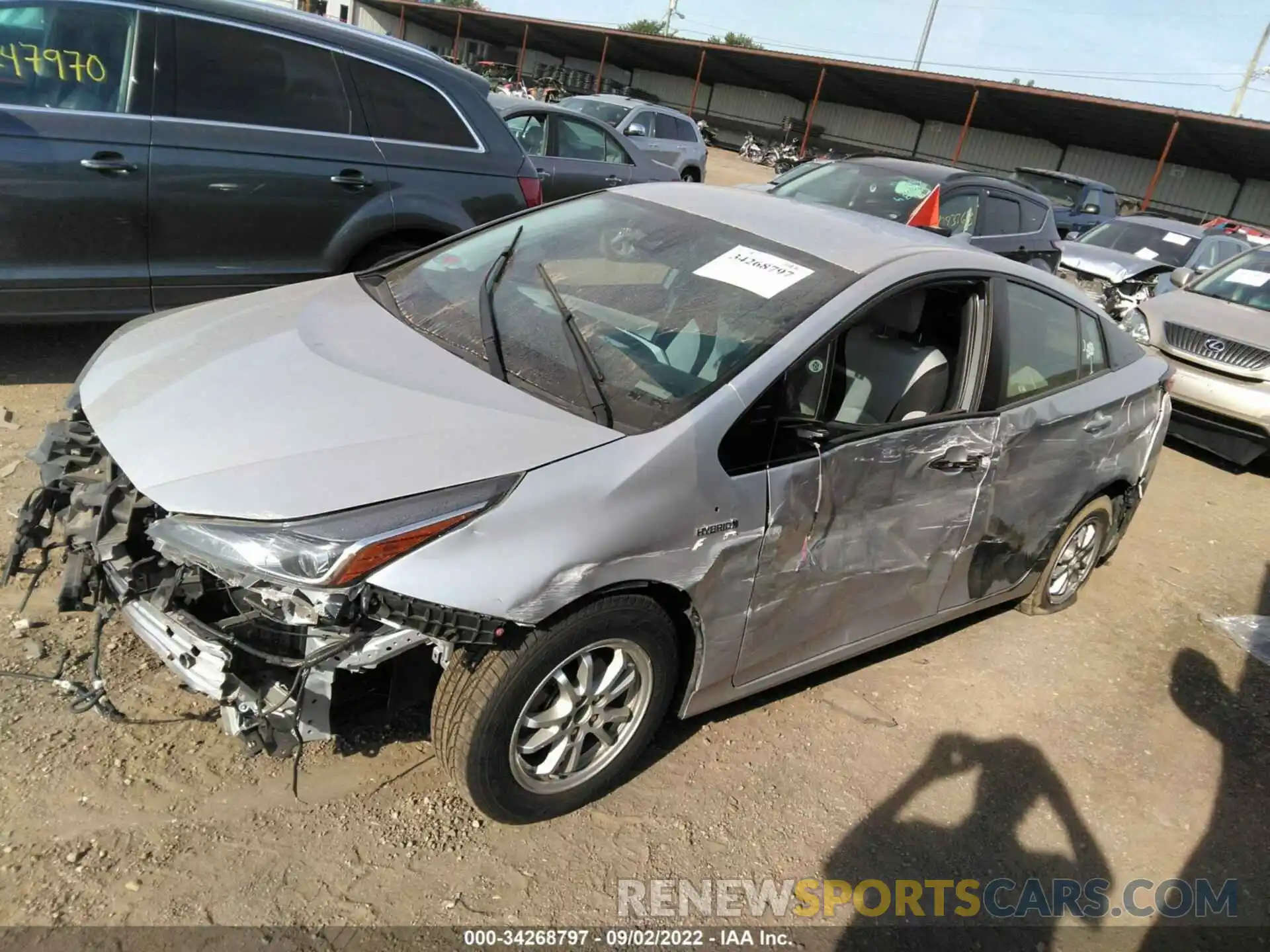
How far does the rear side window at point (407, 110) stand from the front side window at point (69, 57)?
1198 mm

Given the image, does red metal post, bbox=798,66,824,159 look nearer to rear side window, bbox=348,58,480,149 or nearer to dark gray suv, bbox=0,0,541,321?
rear side window, bbox=348,58,480,149

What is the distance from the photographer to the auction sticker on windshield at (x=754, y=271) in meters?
2.89

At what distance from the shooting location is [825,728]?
131 inches

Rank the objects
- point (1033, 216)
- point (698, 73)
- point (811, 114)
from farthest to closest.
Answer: point (698, 73) → point (811, 114) → point (1033, 216)

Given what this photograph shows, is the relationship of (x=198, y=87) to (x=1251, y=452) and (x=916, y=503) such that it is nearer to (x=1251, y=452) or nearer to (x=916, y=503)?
(x=916, y=503)

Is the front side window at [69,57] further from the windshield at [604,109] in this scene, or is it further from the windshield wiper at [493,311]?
the windshield at [604,109]

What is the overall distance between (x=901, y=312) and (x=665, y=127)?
46.2ft

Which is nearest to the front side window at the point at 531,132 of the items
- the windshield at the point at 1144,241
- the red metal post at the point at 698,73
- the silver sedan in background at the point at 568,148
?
the silver sedan in background at the point at 568,148

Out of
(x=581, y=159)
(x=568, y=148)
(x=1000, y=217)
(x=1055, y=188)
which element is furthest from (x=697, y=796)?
(x=1055, y=188)

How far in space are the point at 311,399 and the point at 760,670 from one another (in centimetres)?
161

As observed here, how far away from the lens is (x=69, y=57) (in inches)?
170

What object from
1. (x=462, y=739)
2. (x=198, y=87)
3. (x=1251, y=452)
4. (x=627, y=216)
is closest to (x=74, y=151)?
(x=198, y=87)

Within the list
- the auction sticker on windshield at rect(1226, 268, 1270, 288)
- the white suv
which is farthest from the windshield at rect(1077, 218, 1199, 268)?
the white suv

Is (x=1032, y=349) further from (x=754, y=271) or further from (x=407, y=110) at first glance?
(x=407, y=110)
